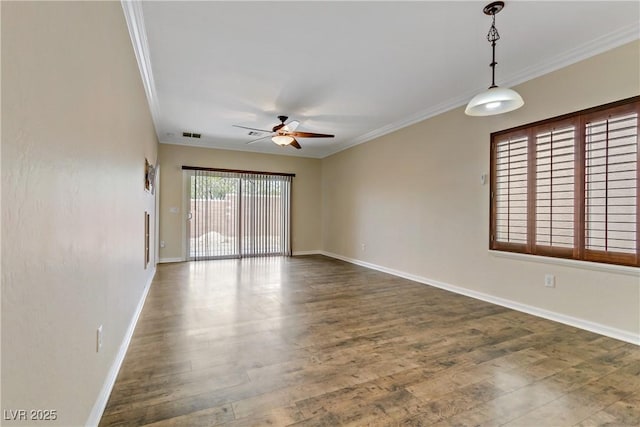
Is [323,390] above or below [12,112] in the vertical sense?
below

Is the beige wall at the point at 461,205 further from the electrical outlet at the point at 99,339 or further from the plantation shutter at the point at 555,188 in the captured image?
the electrical outlet at the point at 99,339

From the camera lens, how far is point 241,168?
288 inches

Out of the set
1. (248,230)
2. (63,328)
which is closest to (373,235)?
(248,230)

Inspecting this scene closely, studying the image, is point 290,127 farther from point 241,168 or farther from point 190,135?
Answer: point 241,168

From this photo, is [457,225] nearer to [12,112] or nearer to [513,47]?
[513,47]

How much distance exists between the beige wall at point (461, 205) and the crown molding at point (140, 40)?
3911mm

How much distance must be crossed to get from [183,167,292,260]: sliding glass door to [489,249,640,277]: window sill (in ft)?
16.7

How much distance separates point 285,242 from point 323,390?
599 centimetres

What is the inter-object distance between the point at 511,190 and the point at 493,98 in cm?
162

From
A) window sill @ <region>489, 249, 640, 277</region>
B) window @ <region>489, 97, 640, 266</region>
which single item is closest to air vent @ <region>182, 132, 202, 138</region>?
window @ <region>489, 97, 640, 266</region>

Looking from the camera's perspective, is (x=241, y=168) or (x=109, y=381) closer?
(x=109, y=381)

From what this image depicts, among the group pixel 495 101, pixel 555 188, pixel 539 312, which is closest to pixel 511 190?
pixel 555 188

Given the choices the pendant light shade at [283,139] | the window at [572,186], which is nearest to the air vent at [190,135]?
the pendant light shade at [283,139]

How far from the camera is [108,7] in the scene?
1825 millimetres
